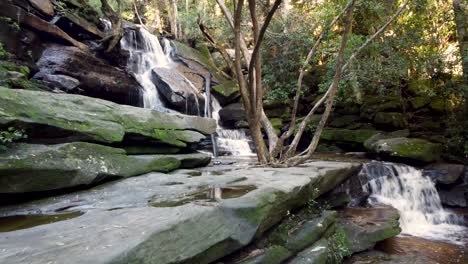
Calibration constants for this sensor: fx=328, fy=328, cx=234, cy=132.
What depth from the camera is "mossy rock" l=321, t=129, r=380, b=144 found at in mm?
12109

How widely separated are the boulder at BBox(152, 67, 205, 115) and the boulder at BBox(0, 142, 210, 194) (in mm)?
7597

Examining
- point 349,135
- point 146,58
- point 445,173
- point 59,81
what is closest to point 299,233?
point 445,173

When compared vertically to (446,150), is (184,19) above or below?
above

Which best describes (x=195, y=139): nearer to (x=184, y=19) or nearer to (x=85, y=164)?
(x=85, y=164)

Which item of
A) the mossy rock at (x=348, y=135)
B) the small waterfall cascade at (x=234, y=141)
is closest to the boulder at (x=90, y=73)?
the small waterfall cascade at (x=234, y=141)

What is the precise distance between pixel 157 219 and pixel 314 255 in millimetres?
2025

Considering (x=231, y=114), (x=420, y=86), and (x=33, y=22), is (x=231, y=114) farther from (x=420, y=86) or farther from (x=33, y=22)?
(x=33, y=22)

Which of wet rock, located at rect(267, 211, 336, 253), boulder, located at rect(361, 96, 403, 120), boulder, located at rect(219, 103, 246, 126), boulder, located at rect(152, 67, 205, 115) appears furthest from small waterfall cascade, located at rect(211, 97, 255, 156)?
wet rock, located at rect(267, 211, 336, 253)

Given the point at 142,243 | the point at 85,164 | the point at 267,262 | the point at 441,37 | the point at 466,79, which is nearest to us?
the point at 142,243

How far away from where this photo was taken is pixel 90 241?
2383 mm

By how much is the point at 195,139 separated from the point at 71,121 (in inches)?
101

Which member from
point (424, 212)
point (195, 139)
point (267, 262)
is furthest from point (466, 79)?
point (267, 262)

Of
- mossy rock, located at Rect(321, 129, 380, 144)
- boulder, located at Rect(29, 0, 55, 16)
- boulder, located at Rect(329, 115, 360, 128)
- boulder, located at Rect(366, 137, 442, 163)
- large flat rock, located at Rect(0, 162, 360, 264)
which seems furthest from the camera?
boulder, located at Rect(329, 115, 360, 128)

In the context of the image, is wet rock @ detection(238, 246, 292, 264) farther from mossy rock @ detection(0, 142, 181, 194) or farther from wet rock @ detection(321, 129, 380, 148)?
wet rock @ detection(321, 129, 380, 148)
